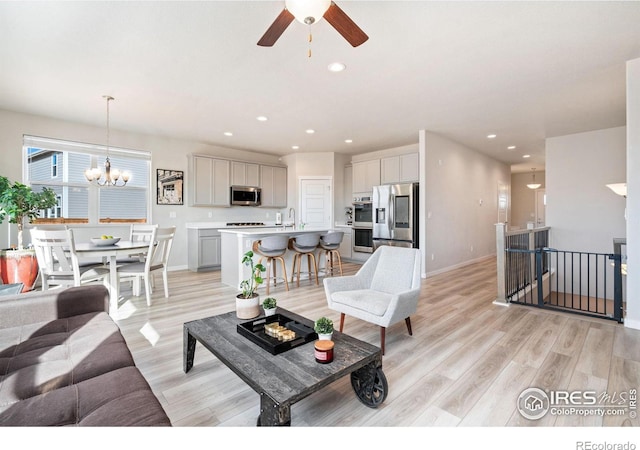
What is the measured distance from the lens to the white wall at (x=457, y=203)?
5371 mm

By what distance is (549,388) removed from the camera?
189cm

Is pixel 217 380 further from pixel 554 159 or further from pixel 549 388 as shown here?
pixel 554 159

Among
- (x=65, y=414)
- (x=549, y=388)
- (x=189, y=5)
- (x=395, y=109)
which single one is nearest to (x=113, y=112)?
(x=189, y=5)

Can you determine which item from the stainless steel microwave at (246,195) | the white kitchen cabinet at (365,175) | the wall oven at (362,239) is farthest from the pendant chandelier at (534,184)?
the stainless steel microwave at (246,195)

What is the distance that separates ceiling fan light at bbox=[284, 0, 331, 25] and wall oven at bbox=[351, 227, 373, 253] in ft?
17.0

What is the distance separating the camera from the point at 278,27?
5.98ft

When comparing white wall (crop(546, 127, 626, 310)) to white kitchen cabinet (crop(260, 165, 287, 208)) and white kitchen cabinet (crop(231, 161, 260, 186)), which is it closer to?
white kitchen cabinet (crop(260, 165, 287, 208))

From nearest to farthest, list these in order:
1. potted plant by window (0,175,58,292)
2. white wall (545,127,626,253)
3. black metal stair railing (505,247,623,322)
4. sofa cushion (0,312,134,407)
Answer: sofa cushion (0,312,134,407) < black metal stair railing (505,247,623,322) < potted plant by window (0,175,58,292) < white wall (545,127,626,253)

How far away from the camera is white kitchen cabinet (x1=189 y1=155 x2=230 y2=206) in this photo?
19.3 feet

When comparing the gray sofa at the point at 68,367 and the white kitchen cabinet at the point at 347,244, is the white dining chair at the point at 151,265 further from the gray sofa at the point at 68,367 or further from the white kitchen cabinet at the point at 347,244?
Result: the white kitchen cabinet at the point at 347,244

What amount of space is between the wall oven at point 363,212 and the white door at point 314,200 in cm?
65

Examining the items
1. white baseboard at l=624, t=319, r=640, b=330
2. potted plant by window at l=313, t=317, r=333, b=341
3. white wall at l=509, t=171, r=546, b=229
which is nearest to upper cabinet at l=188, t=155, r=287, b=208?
potted plant by window at l=313, t=317, r=333, b=341

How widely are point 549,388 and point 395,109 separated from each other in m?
3.55

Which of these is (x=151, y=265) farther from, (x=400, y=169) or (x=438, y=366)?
(x=400, y=169)
